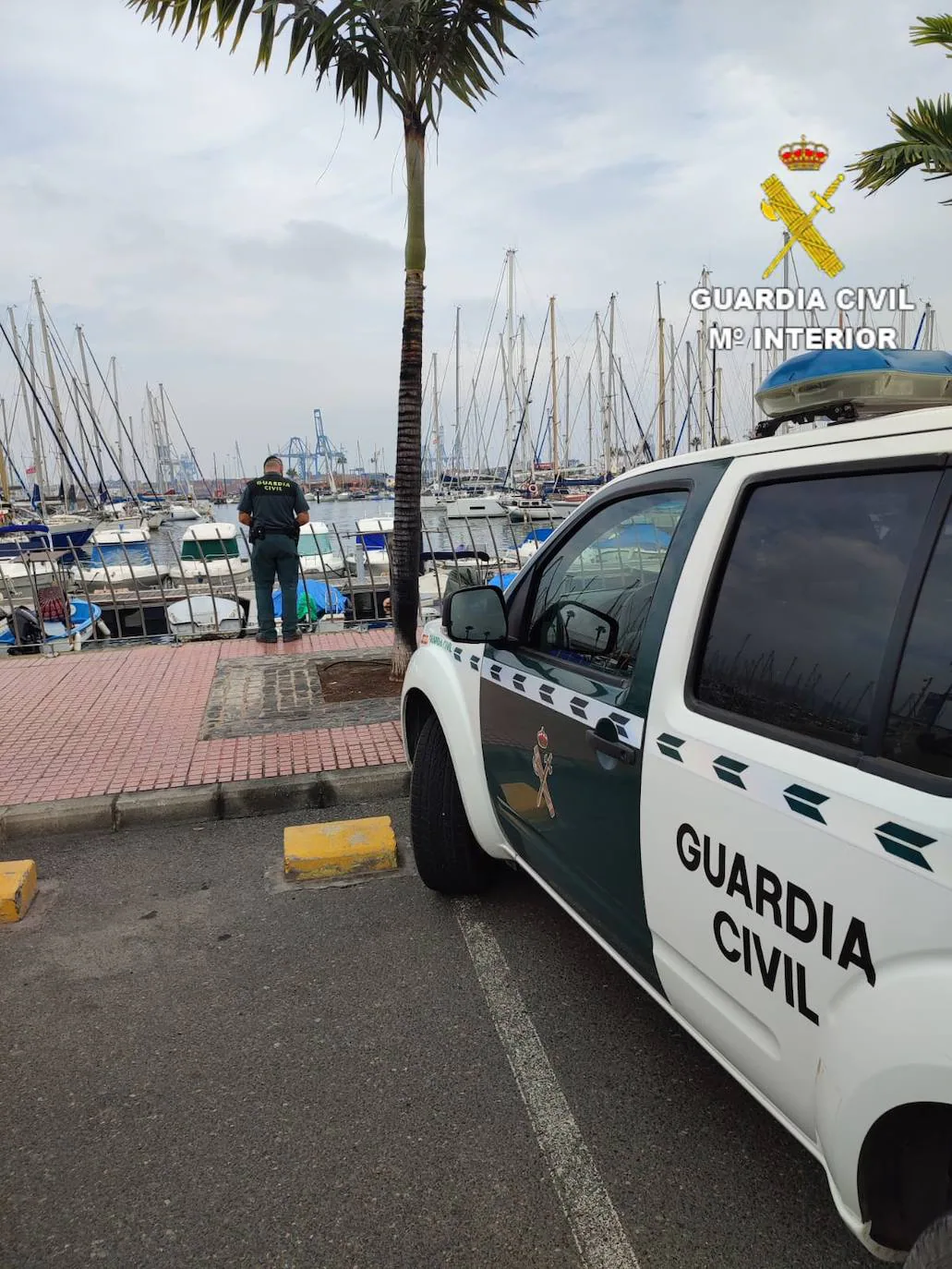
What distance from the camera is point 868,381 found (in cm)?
203

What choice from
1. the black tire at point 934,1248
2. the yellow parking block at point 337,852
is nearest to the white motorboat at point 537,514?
the yellow parking block at point 337,852

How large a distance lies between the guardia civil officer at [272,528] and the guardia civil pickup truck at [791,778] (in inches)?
258

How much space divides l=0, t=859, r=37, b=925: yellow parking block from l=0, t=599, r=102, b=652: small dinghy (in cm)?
597

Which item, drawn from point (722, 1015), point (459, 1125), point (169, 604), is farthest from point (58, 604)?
point (722, 1015)

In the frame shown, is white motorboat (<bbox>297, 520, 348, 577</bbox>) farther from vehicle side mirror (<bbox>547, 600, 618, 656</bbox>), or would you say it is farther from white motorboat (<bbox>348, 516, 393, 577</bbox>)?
vehicle side mirror (<bbox>547, 600, 618, 656</bbox>)

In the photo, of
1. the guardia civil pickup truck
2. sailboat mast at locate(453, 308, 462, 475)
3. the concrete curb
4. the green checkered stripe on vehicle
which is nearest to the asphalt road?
the guardia civil pickup truck

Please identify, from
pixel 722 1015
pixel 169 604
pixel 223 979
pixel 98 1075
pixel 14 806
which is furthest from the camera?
pixel 169 604

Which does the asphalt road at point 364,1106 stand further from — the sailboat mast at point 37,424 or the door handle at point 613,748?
the sailboat mast at point 37,424

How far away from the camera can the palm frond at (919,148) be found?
7727 mm

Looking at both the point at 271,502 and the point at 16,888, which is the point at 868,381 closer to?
the point at 16,888

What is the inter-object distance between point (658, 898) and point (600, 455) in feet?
158

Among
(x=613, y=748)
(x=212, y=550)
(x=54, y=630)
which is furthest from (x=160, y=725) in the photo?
(x=212, y=550)

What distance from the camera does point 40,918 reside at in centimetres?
393

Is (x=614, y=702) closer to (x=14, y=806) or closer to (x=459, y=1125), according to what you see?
(x=459, y=1125)
